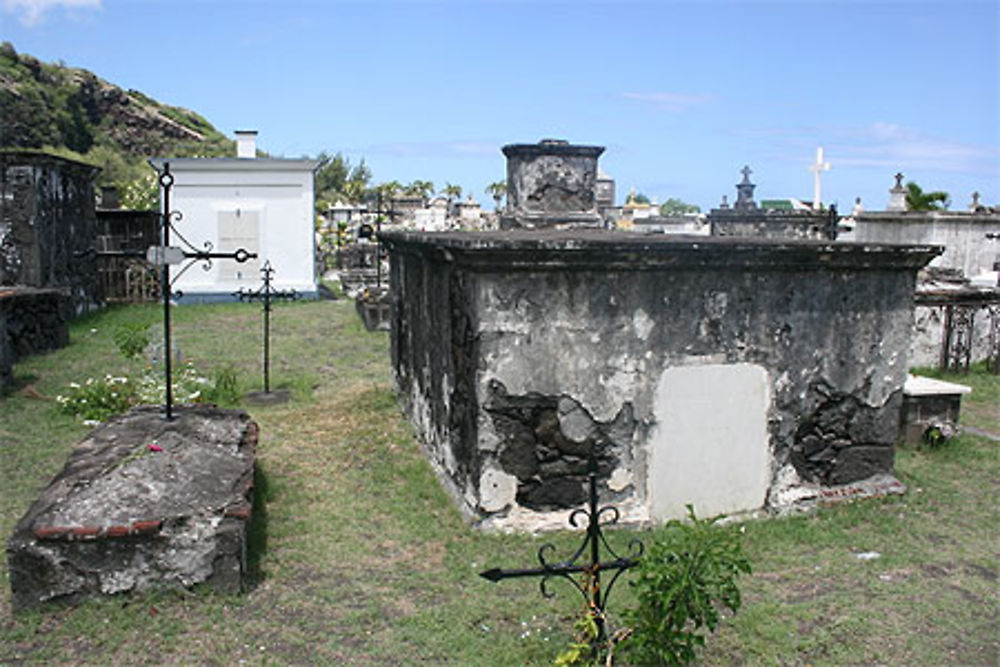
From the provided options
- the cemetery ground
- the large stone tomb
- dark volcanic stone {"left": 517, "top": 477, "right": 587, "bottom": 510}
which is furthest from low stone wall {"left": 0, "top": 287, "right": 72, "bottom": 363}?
dark volcanic stone {"left": 517, "top": 477, "right": 587, "bottom": 510}

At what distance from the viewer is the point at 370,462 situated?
7949 millimetres

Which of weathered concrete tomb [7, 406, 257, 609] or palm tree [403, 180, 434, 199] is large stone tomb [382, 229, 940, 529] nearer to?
weathered concrete tomb [7, 406, 257, 609]

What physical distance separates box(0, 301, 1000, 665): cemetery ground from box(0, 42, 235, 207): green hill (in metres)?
32.4

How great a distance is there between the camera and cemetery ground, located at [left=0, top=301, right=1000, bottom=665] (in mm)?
4492

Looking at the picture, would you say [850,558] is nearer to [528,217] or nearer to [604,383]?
[604,383]

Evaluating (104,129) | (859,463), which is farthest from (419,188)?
(859,463)

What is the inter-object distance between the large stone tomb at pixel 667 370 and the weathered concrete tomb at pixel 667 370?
0.04 ft

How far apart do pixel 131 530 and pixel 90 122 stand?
2179 inches

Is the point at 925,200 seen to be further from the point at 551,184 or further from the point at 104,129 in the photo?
the point at 104,129

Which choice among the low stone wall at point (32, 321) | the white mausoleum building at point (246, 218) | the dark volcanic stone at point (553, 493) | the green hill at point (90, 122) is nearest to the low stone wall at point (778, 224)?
the white mausoleum building at point (246, 218)

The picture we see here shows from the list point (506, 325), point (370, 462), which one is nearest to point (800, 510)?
point (506, 325)

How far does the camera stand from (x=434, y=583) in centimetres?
531

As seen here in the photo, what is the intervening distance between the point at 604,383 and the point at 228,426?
3.10 metres

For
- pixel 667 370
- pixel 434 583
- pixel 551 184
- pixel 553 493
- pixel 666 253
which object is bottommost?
pixel 434 583
